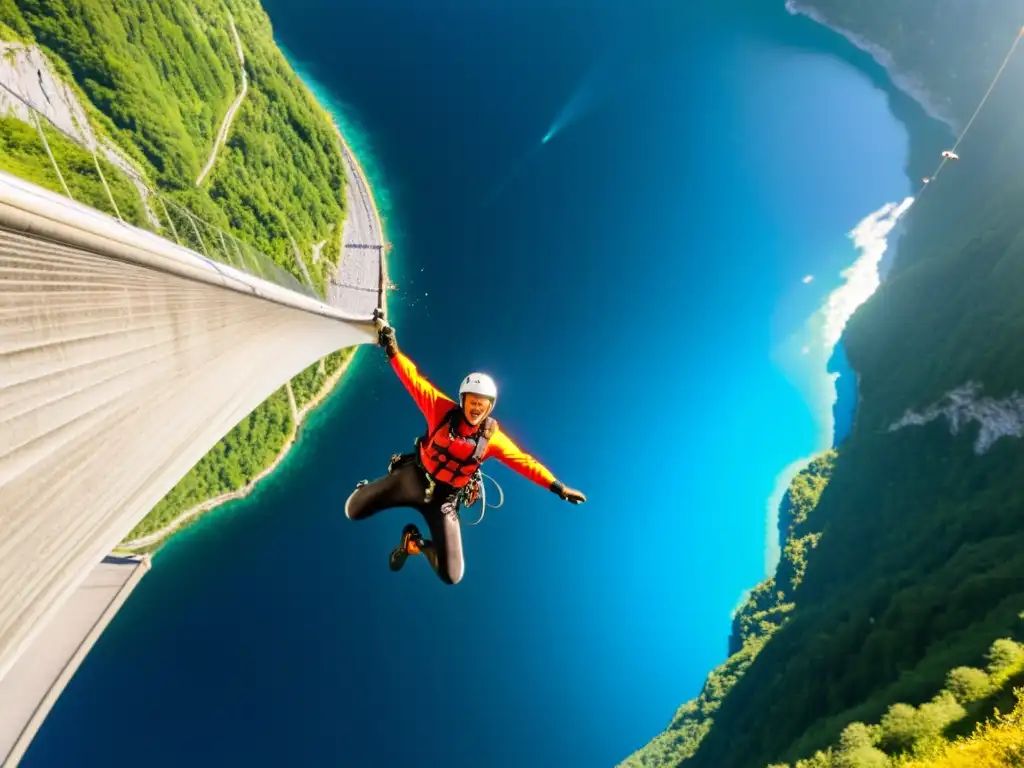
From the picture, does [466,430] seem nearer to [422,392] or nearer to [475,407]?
[475,407]

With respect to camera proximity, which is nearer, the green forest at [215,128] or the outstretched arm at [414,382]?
the outstretched arm at [414,382]

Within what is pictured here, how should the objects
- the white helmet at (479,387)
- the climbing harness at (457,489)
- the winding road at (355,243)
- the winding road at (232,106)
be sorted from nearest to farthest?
the white helmet at (479,387), the climbing harness at (457,489), the winding road at (232,106), the winding road at (355,243)

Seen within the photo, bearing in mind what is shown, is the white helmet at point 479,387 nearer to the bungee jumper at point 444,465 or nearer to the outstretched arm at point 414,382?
the bungee jumper at point 444,465

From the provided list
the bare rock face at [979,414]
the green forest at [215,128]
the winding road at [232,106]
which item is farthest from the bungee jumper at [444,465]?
the winding road at [232,106]

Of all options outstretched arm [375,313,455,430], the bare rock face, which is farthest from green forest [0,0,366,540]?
the bare rock face

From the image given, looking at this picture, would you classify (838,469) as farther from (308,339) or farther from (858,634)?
(308,339)

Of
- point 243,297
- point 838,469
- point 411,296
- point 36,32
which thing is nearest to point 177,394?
point 243,297
